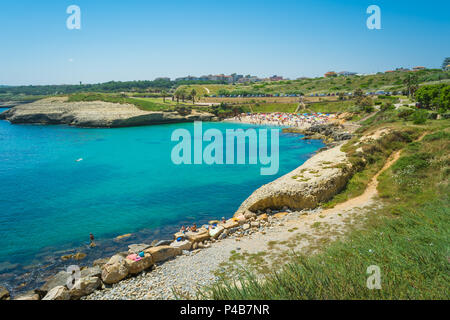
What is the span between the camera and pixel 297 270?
23.4 feet

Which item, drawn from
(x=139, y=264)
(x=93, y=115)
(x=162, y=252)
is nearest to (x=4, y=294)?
(x=139, y=264)

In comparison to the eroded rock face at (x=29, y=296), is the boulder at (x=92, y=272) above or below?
above

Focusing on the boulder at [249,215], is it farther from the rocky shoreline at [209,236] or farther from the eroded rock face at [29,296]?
the eroded rock face at [29,296]

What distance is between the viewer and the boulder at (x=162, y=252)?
1402 centimetres

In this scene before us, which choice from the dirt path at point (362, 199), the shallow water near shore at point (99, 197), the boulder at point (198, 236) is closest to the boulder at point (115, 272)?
the shallow water near shore at point (99, 197)

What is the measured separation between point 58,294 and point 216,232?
8389 mm

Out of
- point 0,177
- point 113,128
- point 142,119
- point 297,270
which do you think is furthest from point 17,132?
point 297,270

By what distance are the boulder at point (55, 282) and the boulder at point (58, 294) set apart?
2.28 feet

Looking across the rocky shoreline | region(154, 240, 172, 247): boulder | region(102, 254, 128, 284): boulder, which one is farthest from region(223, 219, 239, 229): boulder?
region(102, 254, 128, 284): boulder

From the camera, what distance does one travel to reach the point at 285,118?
2923 inches

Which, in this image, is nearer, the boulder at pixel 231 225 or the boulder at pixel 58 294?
the boulder at pixel 58 294

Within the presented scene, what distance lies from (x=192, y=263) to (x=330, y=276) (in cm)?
850

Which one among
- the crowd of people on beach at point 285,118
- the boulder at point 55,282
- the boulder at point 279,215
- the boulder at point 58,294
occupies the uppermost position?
the crowd of people on beach at point 285,118
